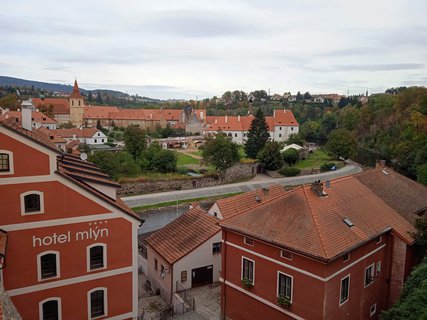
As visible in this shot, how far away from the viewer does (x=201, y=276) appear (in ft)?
63.5

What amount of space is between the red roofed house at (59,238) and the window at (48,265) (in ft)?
0.11

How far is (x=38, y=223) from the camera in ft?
44.8

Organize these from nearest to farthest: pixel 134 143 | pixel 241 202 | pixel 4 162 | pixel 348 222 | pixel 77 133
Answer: pixel 4 162 < pixel 348 222 < pixel 241 202 < pixel 134 143 < pixel 77 133

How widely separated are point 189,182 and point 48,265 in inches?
1255

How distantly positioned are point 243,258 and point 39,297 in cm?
790

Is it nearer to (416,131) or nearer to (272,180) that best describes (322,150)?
(416,131)

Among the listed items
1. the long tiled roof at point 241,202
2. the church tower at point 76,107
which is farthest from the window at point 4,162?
the church tower at point 76,107

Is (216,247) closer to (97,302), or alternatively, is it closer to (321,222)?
(97,302)

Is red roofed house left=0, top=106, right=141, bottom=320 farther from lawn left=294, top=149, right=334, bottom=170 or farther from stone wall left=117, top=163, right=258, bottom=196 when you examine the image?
lawn left=294, top=149, right=334, bottom=170

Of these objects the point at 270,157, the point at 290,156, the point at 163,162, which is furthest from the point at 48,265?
the point at 290,156

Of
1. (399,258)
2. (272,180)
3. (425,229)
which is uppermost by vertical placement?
(425,229)

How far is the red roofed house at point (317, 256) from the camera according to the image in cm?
1334

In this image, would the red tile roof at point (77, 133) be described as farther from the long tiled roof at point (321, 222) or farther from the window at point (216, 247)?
the long tiled roof at point (321, 222)

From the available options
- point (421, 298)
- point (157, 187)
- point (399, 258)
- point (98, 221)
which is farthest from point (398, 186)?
point (157, 187)
